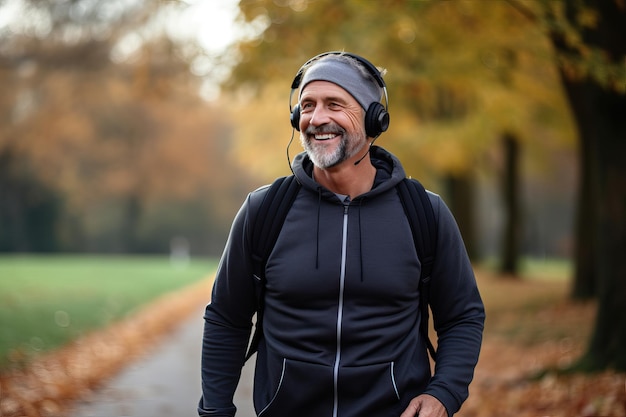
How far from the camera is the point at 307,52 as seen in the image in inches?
456

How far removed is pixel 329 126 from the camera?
116 inches

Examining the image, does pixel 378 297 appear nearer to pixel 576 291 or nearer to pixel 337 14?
pixel 337 14

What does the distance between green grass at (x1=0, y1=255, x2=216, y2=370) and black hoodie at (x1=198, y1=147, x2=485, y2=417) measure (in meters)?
6.90

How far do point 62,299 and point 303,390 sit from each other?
620 inches

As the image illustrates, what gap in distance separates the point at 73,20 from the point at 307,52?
8.35m

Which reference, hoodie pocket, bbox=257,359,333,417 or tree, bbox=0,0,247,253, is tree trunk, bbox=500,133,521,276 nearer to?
tree, bbox=0,0,247,253

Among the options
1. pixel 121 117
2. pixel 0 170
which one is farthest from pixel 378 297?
pixel 121 117

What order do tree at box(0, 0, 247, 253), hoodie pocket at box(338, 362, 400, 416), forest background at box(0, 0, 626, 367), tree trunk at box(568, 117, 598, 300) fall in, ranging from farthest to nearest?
tree at box(0, 0, 247, 253), tree trunk at box(568, 117, 598, 300), forest background at box(0, 0, 626, 367), hoodie pocket at box(338, 362, 400, 416)

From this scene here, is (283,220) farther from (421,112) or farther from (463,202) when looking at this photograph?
(463,202)

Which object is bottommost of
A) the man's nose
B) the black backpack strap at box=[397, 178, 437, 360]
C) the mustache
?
the black backpack strap at box=[397, 178, 437, 360]

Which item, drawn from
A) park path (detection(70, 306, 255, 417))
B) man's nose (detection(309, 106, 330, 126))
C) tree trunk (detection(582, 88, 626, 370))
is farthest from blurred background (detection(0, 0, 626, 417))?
man's nose (detection(309, 106, 330, 126))

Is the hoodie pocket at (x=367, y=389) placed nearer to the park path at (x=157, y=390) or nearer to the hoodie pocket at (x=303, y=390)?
the hoodie pocket at (x=303, y=390)

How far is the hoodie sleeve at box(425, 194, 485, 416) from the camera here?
2967mm

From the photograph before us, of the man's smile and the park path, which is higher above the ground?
the man's smile
